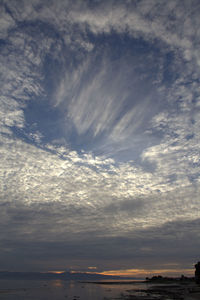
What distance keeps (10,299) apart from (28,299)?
5.86 metres

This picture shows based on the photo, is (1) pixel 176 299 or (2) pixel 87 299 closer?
(1) pixel 176 299

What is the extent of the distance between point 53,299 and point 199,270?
2907 inches

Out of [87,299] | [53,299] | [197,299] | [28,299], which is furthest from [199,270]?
[28,299]

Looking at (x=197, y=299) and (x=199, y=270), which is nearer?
(x=197, y=299)

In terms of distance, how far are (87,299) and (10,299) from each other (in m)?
25.9

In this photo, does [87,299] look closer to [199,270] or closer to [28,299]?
[28,299]

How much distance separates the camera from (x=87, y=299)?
72875 mm

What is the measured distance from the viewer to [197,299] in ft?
191

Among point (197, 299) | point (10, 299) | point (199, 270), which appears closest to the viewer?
point (197, 299)

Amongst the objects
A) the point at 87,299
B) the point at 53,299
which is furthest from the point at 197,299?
the point at 53,299

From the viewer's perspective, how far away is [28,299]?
73.4m

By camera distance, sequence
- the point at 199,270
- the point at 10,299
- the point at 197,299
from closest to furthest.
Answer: the point at 197,299, the point at 10,299, the point at 199,270

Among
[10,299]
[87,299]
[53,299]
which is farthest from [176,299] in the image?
[10,299]

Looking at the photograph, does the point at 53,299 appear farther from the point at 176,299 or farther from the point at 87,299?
the point at 176,299
